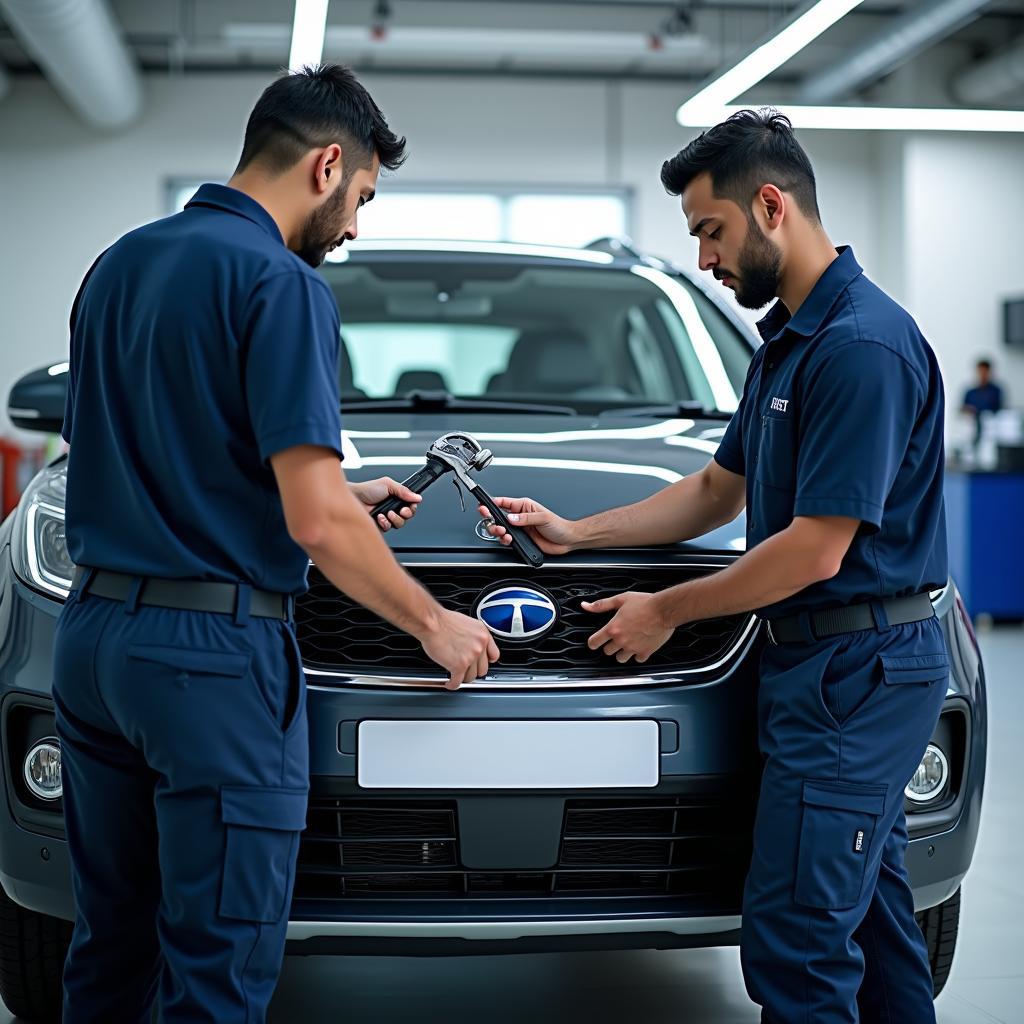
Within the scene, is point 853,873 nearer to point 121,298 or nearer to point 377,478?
point 377,478

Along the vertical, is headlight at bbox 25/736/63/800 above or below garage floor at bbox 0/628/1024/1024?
above

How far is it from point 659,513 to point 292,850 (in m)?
0.74

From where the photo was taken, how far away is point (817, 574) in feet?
5.67

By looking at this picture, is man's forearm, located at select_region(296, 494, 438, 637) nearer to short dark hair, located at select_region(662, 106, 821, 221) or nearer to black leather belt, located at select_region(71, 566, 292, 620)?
black leather belt, located at select_region(71, 566, 292, 620)

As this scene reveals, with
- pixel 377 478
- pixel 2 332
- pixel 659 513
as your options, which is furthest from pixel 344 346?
pixel 2 332

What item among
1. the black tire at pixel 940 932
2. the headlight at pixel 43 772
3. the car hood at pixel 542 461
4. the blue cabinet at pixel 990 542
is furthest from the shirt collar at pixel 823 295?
the blue cabinet at pixel 990 542

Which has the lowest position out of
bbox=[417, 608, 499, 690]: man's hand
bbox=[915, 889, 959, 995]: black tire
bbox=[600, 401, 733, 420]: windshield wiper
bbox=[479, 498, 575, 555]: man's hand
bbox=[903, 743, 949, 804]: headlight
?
bbox=[915, 889, 959, 995]: black tire

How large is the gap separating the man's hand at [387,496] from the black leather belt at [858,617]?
0.55 meters

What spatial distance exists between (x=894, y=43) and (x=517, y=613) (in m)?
9.09

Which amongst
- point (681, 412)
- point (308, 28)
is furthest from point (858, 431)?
point (308, 28)

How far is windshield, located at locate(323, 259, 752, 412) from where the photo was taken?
9.82 ft

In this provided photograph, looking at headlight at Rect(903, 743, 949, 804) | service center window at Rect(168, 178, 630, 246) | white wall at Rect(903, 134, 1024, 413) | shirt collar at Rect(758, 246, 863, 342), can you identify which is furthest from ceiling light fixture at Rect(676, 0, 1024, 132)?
headlight at Rect(903, 743, 949, 804)

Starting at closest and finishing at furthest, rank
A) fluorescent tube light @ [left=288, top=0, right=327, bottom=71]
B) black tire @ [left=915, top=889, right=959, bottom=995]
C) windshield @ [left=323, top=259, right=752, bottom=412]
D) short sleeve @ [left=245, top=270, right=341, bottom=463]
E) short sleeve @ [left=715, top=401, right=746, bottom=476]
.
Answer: short sleeve @ [left=245, top=270, right=341, bottom=463]
short sleeve @ [left=715, top=401, right=746, bottom=476]
black tire @ [left=915, top=889, right=959, bottom=995]
windshield @ [left=323, top=259, right=752, bottom=412]
fluorescent tube light @ [left=288, top=0, right=327, bottom=71]

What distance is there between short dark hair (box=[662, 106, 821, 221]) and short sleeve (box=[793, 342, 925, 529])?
26 cm
